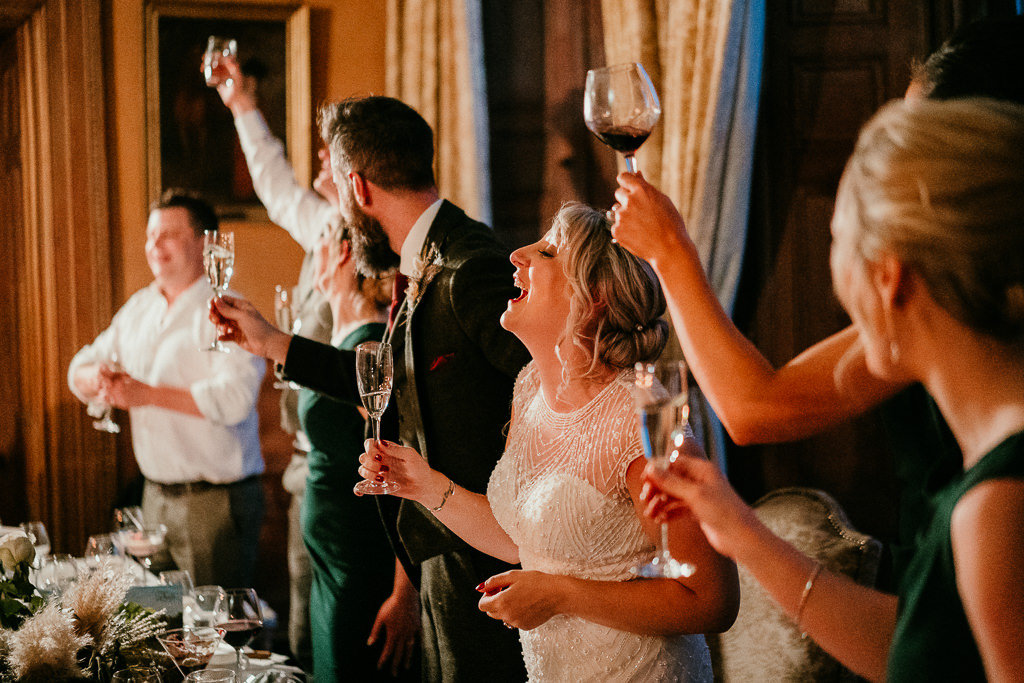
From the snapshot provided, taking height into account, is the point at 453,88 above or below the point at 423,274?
above

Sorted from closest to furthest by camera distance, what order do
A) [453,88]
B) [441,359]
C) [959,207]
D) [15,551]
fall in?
[959,207] < [15,551] < [441,359] < [453,88]

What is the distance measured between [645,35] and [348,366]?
1942 millimetres

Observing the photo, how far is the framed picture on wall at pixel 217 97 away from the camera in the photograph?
4.21 m

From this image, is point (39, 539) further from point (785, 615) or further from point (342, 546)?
point (785, 615)

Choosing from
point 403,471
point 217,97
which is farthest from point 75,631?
point 217,97

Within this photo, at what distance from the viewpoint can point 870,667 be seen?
1.05 m

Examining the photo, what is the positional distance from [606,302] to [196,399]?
87.3 inches

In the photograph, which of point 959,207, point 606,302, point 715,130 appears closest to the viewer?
A: point 959,207

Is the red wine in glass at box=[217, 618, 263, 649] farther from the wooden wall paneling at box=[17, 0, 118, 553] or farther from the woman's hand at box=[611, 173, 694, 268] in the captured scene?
the wooden wall paneling at box=[17, 0, 118, 553]

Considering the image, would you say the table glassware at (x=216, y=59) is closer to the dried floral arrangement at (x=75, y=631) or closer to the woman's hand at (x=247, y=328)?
the woman's hand at (x=247, y=328)

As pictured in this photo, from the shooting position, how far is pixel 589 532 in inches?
63.4

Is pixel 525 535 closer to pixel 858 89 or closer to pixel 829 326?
pixel 829 326

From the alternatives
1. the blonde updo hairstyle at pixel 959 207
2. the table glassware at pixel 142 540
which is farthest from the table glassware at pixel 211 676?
the blonde updo hairstyle at pixel 959 207

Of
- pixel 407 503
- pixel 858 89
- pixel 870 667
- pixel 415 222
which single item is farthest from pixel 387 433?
pixel 858 89
